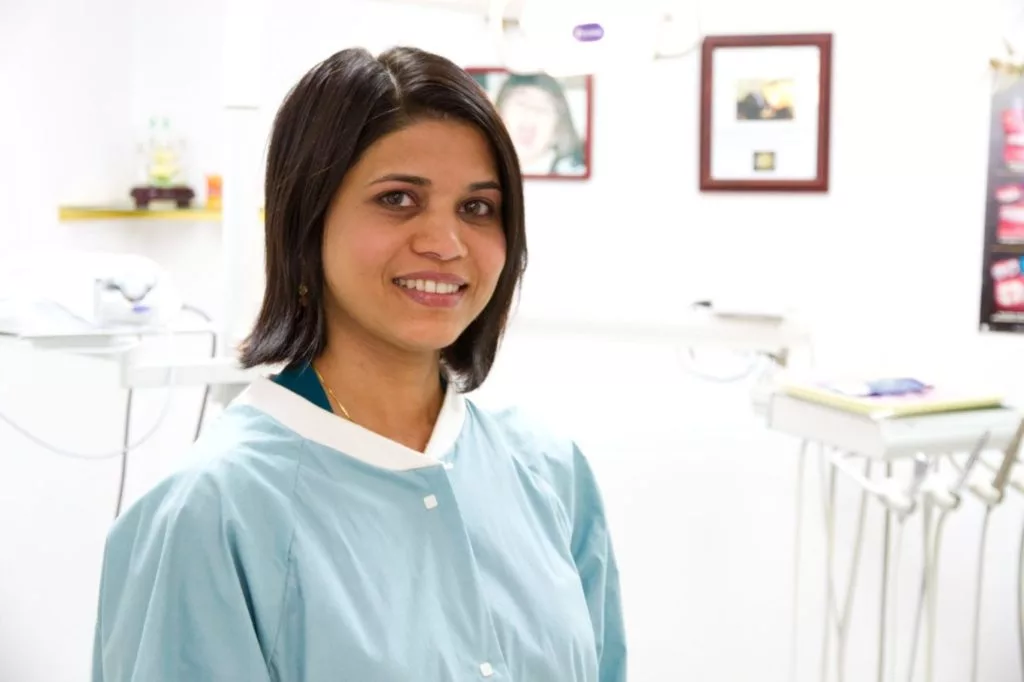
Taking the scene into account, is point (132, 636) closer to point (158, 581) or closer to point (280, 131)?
point (158, 581)

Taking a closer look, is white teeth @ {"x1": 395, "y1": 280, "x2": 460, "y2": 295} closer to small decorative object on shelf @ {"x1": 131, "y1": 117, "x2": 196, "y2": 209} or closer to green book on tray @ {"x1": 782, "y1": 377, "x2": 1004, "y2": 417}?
green book on tray @ {"x1": 782, "y1": 377, "x2": 1004, "y2": 417}

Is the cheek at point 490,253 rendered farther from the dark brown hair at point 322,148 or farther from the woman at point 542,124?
the woman at point 542,124

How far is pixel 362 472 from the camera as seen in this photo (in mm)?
1065

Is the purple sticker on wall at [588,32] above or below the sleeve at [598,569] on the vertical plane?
above

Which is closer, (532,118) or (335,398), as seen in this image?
(335,398)

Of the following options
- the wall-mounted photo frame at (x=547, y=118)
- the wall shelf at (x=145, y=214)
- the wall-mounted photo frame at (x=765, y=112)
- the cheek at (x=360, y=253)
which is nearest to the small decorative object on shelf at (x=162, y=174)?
the wall shelf at (x=145, y=214)

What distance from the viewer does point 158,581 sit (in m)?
0.93

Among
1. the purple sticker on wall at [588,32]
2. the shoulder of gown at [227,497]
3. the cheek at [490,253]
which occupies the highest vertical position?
the purple sticker on wall at [588,32]

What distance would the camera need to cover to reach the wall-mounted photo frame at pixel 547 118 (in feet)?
8.29

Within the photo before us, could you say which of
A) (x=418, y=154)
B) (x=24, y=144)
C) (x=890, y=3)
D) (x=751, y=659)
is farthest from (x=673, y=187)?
(x=418, y=154)

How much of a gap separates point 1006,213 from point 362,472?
1.80m

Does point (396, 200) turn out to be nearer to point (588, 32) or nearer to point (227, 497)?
point (227, 497)

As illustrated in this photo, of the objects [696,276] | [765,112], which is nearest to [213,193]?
[696,276]

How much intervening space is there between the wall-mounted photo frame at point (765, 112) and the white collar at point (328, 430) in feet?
5.11
